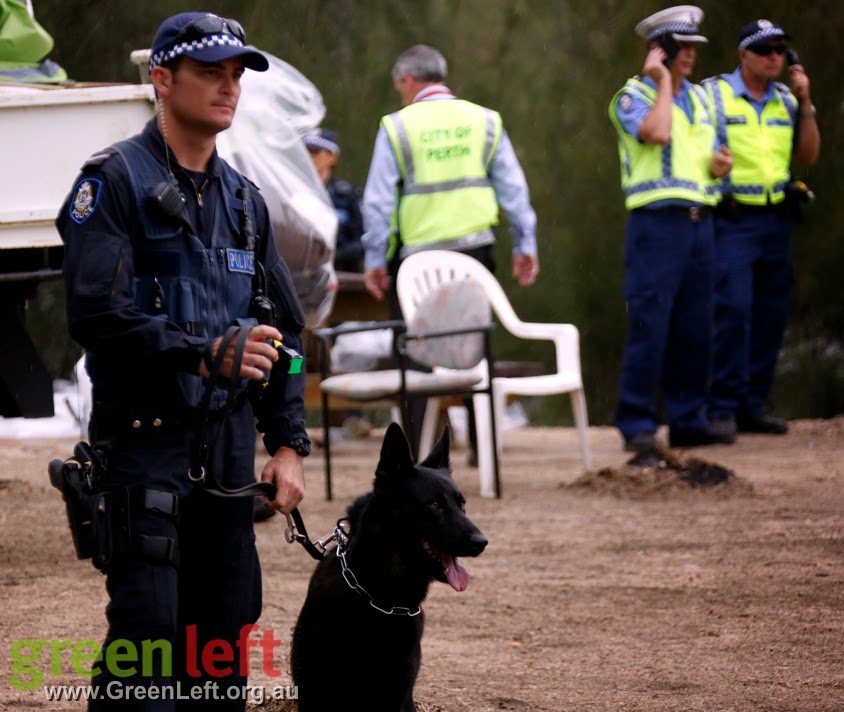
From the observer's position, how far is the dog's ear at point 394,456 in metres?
3.33

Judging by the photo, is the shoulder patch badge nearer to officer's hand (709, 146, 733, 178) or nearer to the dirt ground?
the dirt ground

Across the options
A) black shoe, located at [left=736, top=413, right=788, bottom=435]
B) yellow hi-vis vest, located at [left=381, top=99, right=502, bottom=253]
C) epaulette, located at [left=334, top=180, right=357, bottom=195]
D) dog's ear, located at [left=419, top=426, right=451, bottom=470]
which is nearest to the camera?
dog's ear, located at [left=419, top=426, right=451, bottom=470]

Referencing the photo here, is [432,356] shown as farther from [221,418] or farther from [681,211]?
[221,418]

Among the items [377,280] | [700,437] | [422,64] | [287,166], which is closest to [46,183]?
[287,166]

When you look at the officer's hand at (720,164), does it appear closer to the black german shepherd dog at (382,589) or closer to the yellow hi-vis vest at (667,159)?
the yellow hi-vis vest at (667,159)

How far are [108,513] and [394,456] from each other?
2.63 feet

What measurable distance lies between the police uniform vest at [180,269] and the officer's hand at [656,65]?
19.6ft

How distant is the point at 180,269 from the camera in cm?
294

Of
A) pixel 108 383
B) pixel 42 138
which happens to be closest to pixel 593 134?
pixel 42 138

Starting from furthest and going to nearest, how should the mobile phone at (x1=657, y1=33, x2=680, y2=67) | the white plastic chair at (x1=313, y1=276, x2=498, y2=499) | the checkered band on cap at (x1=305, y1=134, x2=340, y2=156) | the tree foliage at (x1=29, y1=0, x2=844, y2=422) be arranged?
the tree foliage at (x1=29, y1=0, x2=844, y2=422) → the checkered band on cap at (x1=305, y1=134, x2=340, y2=156) → the mobile phone at (x1=657, y1=33, x2=680, y2=67) → the white plastic chair at (x1=313, y1=276, x2=498, y2=499)

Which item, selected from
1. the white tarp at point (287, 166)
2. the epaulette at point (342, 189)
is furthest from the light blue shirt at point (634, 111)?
the epaulette at point (342, 189)

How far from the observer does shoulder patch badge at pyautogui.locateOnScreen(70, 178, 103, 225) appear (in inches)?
112

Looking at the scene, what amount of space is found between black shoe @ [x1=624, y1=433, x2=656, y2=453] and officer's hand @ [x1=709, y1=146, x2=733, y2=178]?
5.93 feet

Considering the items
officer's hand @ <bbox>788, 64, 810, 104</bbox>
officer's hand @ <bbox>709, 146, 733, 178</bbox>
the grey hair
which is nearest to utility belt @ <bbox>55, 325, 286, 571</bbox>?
the grey hair
